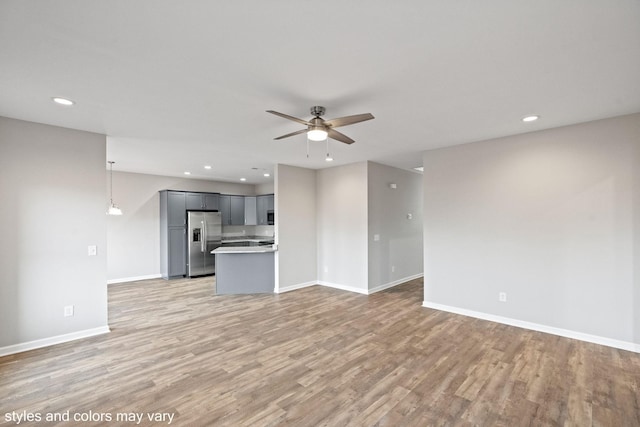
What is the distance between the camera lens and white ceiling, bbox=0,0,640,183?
1.60 metres

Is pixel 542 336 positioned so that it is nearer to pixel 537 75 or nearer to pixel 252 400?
pixel 537 75

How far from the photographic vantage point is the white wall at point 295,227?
5867 millimetres

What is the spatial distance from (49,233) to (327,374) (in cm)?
371

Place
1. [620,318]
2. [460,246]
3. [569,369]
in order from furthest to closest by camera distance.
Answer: [460,246] → [620,318] → [569,369]

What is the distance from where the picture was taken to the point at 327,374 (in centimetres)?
272

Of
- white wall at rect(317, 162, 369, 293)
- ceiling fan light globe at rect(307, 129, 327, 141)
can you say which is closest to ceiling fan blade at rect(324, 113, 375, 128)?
ceiling fan light globe at rect(307, 129, 327, 141)

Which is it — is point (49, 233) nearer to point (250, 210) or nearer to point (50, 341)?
point (50, 341)

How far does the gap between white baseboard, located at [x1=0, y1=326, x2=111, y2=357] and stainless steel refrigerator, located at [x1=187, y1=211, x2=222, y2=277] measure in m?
3.54

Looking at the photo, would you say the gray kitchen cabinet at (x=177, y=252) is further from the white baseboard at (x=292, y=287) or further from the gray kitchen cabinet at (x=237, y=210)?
the white baseboard at (x=292, y=287)

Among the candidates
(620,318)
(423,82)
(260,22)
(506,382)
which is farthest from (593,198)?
(260,22)

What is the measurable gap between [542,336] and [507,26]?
12.1 feet

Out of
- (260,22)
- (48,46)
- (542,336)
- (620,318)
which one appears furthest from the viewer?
(542,336)

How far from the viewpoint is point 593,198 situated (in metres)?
3.40

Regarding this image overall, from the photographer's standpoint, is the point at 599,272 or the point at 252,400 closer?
the point at 252,400
